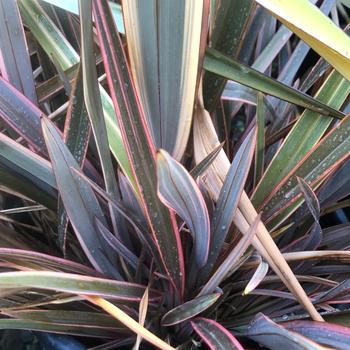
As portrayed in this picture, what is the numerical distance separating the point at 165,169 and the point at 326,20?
167mm

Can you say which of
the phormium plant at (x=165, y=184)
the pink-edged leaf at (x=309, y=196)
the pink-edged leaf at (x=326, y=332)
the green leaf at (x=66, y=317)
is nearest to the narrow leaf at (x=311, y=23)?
the phormium plant at (x=165, y=184)

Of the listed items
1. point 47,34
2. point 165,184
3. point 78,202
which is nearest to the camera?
point 165,184

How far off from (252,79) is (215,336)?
252 millimetres

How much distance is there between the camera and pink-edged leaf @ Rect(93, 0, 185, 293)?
0.37 metres

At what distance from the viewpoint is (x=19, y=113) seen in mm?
483

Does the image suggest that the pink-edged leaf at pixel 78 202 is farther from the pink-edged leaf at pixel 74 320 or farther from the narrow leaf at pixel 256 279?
the narrow leaf at pixel 256 279

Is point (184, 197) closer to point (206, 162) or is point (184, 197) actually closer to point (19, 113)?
point (206, 162)

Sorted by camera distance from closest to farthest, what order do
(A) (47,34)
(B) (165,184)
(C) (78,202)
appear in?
1. (B) (165,184)
2. (C) (78,202)
3. (A) (47,34)

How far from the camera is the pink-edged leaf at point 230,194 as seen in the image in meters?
0.39

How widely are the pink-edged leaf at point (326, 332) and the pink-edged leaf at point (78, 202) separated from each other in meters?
0.20

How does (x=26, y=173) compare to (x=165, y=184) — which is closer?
(x=165, y=184)

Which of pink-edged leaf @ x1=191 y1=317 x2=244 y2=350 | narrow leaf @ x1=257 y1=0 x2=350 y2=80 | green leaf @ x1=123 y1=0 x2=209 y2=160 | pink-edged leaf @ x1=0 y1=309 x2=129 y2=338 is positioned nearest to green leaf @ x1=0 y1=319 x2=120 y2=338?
pink-edged leaf @ x1=0 y1=309 x2=129 y2=338

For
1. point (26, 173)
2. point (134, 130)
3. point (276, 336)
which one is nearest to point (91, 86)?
point (134, 130)

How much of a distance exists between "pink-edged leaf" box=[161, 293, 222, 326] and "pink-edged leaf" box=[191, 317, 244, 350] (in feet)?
0.06
